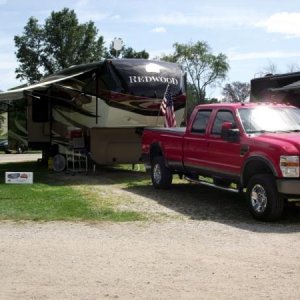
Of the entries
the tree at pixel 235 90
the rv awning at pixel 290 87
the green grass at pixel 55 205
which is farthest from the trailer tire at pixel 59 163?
the tree at pixel 235 90

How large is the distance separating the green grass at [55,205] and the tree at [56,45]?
4458 centimetres

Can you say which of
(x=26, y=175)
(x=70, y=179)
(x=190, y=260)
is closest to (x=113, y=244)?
(x=190, y=260)

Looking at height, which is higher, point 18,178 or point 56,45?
point 56,45

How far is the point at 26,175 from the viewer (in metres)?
11.4

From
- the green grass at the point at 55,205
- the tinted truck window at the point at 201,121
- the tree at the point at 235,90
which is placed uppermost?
the tree at the point at 235,90

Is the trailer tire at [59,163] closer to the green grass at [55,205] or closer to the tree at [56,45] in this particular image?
the green grass at [55,205]

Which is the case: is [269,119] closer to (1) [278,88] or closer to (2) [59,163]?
(1) [278,88]

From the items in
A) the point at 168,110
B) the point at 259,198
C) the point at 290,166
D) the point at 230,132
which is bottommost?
the point at 259,198

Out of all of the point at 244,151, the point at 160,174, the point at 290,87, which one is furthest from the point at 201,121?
the point at 290,87

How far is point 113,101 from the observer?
49.5 feet

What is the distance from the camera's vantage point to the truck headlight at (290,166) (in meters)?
8.44

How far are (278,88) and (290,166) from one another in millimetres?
7575

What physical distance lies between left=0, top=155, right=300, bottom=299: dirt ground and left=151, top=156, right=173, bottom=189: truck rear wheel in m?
2.47

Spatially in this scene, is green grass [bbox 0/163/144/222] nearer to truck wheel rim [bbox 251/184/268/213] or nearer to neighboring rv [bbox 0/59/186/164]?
truck wheel rim [bbox 251/184/268/213]
